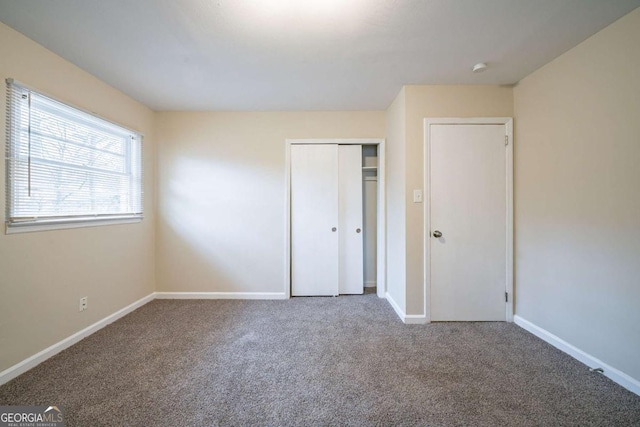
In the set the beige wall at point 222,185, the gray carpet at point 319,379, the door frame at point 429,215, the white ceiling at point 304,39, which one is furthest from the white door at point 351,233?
the white ceiling at point 304,39

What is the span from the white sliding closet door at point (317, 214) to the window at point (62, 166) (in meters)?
1.93

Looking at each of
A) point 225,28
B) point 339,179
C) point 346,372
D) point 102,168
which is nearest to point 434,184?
point 339,179

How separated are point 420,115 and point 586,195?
1461mm

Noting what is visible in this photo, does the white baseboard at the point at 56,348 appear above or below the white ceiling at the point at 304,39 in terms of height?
below

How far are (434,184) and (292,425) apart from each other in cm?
226

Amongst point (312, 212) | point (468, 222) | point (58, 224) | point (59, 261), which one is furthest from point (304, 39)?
point (59, 261)

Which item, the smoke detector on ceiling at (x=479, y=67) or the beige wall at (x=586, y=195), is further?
the smoke detector on ceiling at (x=479, y=67)

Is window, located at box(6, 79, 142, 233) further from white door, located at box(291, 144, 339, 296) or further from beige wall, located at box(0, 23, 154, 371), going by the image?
white door, located at box(291, 144, 339, 296)

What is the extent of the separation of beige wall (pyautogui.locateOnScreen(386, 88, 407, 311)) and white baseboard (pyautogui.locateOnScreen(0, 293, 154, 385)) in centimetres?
303

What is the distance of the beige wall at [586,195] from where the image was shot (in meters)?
1.53

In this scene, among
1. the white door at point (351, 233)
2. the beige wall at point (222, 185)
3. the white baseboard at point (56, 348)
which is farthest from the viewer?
the white door at point (351, 233)

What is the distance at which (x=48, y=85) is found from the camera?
1881mm

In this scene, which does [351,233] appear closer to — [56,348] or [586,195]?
[586,195]

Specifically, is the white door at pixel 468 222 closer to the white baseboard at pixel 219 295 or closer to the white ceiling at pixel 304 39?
the white ceiling at pixel 304 39
